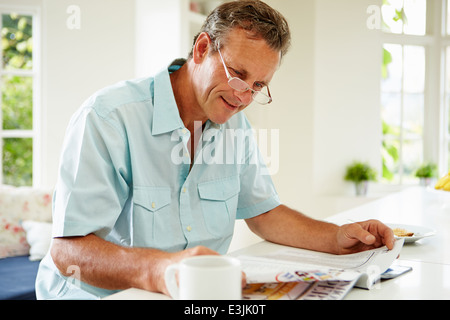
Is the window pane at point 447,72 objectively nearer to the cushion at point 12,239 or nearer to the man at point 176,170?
the man at point 176,170

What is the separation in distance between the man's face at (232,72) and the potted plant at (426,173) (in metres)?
3.07

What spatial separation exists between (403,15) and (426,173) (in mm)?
1350

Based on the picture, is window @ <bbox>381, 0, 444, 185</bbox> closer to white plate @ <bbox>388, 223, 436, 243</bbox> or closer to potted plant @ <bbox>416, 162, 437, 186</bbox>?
potted plant @ <bbox>416, 162, 437, 186</bbox>

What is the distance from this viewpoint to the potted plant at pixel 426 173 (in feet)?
12.6

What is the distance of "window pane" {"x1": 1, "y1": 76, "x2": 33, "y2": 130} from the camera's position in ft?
11.0

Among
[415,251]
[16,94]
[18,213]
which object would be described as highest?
[16,94]

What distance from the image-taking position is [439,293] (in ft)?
2.63

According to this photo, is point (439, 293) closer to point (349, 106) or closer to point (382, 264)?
point (382, 264)

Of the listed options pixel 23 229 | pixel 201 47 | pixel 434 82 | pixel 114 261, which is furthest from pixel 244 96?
pixel 434 82

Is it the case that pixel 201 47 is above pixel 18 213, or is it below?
above

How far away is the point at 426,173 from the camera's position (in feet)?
12.6

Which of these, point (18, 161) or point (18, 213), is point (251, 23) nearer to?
point (18, 213)

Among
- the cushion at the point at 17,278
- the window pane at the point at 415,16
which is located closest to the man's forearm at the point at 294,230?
the cushion at the point at 17,278

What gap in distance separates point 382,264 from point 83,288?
0.66 meters
